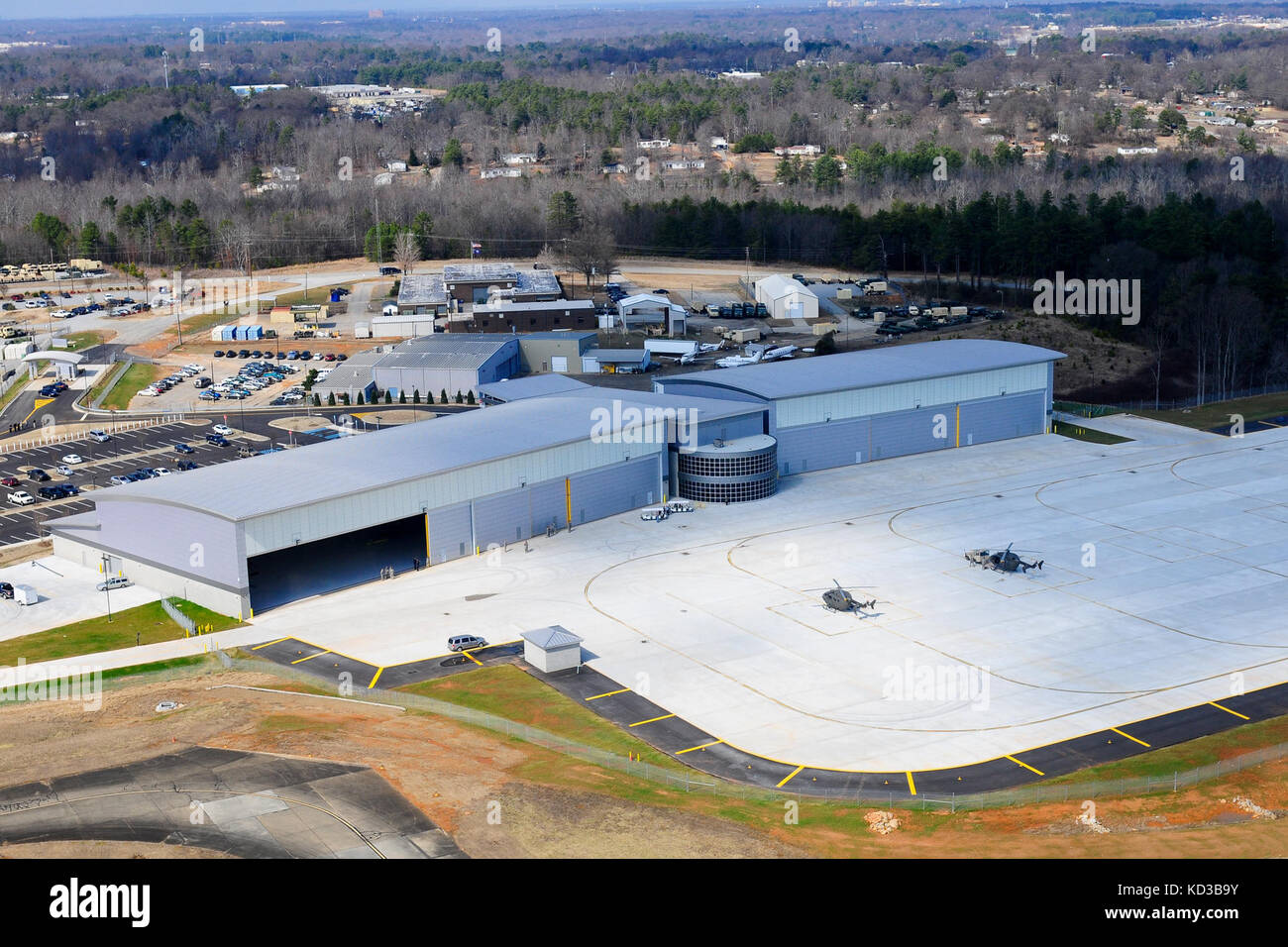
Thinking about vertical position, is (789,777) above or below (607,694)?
below

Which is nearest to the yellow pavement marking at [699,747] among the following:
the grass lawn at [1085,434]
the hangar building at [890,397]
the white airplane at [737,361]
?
the hangar building at [890,397]

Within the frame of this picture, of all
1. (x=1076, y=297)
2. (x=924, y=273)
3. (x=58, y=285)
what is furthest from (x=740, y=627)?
(x=58, y=285)

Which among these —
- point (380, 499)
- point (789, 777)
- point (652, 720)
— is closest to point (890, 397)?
point (380, 499)

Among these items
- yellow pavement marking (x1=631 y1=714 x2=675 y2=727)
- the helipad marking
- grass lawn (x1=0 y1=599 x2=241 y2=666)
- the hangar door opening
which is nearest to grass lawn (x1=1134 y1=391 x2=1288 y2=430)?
the hangar door opening

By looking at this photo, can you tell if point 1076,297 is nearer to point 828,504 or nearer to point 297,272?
point 828,504

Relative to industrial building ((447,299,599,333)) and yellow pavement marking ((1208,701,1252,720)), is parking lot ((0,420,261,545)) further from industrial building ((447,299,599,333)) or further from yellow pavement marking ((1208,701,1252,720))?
yellow pavement marking ((1208,701,1252,720))

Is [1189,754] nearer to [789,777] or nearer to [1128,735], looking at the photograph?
[1128,735]

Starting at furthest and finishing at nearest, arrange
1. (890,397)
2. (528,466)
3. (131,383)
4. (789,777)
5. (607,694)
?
(131,383), (890,397), (528,466), (607,694), (789,777)
